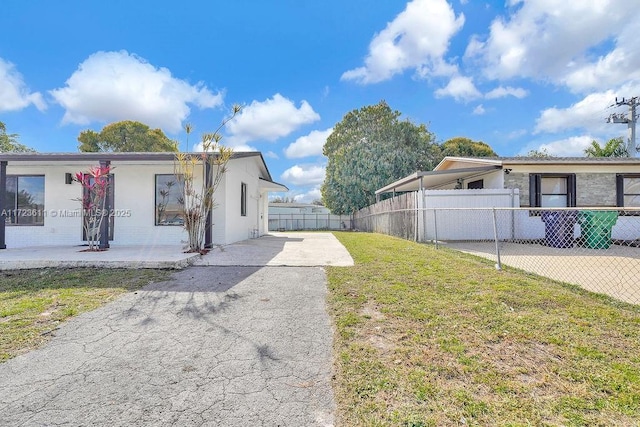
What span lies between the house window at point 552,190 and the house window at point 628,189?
1.72 meters

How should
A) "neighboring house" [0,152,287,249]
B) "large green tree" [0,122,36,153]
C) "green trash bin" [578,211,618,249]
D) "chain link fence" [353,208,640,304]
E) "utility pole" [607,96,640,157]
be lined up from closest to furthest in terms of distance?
"chain link fence" [353,208,640,304] < "green trash bin" [578,211,618,249] < "neighboring house" [0,152,287,249] < "large green tree" [0,122,36,153] < "utility pole" [607,96,640,157]

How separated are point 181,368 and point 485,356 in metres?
2.51

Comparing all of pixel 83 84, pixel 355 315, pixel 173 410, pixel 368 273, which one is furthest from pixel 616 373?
pixel 83 84

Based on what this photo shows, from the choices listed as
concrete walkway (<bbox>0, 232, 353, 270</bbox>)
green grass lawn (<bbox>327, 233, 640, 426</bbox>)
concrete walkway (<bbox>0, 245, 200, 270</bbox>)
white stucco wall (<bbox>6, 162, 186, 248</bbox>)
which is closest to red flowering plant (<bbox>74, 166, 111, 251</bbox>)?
white stucco wall (<bbox>6, 162, 186, 248</bbox>)

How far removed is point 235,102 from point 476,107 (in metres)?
16.0

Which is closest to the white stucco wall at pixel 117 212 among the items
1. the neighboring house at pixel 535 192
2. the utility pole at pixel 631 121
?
the neighboring house at pixel 535 192

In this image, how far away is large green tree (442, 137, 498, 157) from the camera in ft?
88.4

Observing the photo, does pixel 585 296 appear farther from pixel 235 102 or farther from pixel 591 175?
pixel 591 175

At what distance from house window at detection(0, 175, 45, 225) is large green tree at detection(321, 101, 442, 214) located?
16.6 meters

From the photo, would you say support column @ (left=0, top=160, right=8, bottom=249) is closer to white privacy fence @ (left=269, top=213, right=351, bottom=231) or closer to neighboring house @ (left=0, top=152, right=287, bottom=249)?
neighboring house @ (left=0, top=152, right=287, bottom=249)

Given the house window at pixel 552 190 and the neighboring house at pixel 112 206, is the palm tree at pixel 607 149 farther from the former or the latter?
the neighboring house at pixel 112 206

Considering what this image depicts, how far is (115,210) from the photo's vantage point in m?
9.35

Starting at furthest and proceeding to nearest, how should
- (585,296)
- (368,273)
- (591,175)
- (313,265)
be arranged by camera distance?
(591,175) < (313,265) < (368,273) < (585,296)

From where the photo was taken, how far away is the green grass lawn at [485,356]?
1872 millimetres
